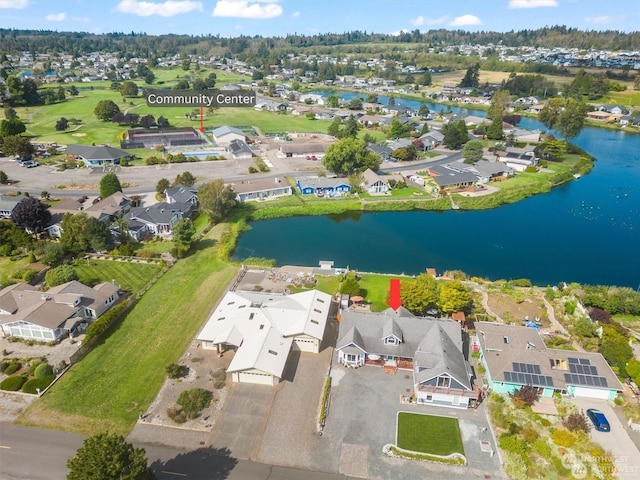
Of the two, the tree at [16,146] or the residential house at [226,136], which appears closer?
the tree at [16,146]

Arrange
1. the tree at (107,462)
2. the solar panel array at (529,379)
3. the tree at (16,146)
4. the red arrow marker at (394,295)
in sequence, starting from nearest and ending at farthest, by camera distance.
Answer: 1. the tree at (107,462)
2. the solar panel array at (529,379)
3. the red arrow marker at (394,295)
4. the tree at (16,146)

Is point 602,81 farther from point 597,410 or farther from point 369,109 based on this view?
point 597,410

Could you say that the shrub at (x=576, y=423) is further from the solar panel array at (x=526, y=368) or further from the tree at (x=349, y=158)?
the tree at (x=349, y=158)

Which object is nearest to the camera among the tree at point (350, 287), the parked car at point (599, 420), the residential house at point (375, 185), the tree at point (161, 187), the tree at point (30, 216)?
the parked car at point (599, 420)

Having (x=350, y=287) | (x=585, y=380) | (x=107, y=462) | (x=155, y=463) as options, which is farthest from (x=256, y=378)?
(x=585, y=380)

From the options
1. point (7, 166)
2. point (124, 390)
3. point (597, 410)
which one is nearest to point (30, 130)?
point (7, 166)

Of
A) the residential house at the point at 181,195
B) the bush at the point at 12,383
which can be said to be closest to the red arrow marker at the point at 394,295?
the bush at the point at 12,383

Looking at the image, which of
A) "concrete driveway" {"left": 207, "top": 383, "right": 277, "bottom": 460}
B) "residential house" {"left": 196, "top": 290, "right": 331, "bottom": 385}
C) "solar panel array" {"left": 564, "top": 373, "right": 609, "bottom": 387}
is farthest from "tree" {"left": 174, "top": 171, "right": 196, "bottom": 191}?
"solar panel array" {"left": 564, "top": 373, "right": 609, "bottom": 387}
